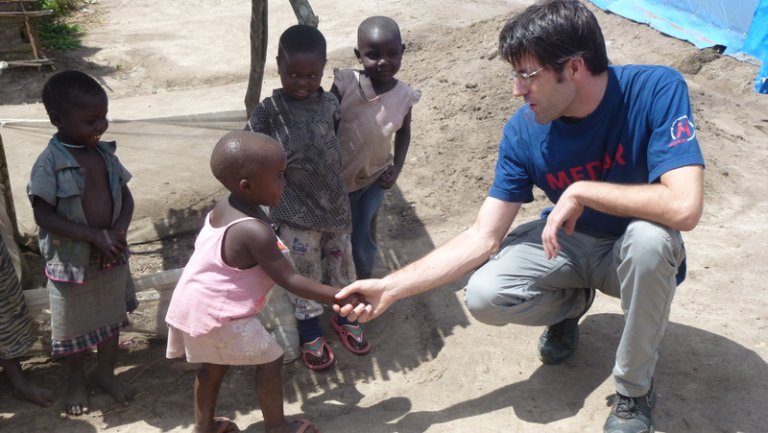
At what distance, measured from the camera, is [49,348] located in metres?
3.28

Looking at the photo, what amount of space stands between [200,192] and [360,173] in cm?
146

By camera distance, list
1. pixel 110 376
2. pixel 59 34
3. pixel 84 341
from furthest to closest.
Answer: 1. pixel 59 34
2. pixel 110 376
3. pixel 84 341

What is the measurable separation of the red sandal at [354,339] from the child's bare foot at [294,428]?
64 cm

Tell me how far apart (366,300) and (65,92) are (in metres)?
1.37

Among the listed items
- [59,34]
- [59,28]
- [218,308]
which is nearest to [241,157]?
[218,308]

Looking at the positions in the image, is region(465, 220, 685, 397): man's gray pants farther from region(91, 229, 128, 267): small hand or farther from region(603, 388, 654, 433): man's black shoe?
region(91, 229, 128, 267): small hand

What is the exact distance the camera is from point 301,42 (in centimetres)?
313

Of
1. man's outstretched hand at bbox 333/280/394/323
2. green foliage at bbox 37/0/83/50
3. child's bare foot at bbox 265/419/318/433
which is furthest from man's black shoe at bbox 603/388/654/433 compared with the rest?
green foliage at bbox 37/0/83/50

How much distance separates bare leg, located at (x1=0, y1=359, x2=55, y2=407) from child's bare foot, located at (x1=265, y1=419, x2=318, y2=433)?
1.00m

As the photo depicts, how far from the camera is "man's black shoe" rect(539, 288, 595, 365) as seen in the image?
10.0 feet

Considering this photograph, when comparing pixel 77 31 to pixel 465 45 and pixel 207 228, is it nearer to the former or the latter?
pixel 465 45

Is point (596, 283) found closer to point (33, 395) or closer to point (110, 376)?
point (110, 376)

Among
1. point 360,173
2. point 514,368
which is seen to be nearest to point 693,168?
point 514,368

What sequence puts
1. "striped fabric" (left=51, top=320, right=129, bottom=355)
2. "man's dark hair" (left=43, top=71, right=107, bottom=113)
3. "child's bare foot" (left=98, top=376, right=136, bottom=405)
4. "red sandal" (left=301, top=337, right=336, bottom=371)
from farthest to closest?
"red sandal" (left=301, top=337, right=336, bottom=371)
"child's bare foot" (left=98, top=376, right=136, bottom=405)
"striped fabric" (left=51, top=320, right=129, bottom=355)
"man's dark hair" (left=43, top=71, right=107, bottom=113)
